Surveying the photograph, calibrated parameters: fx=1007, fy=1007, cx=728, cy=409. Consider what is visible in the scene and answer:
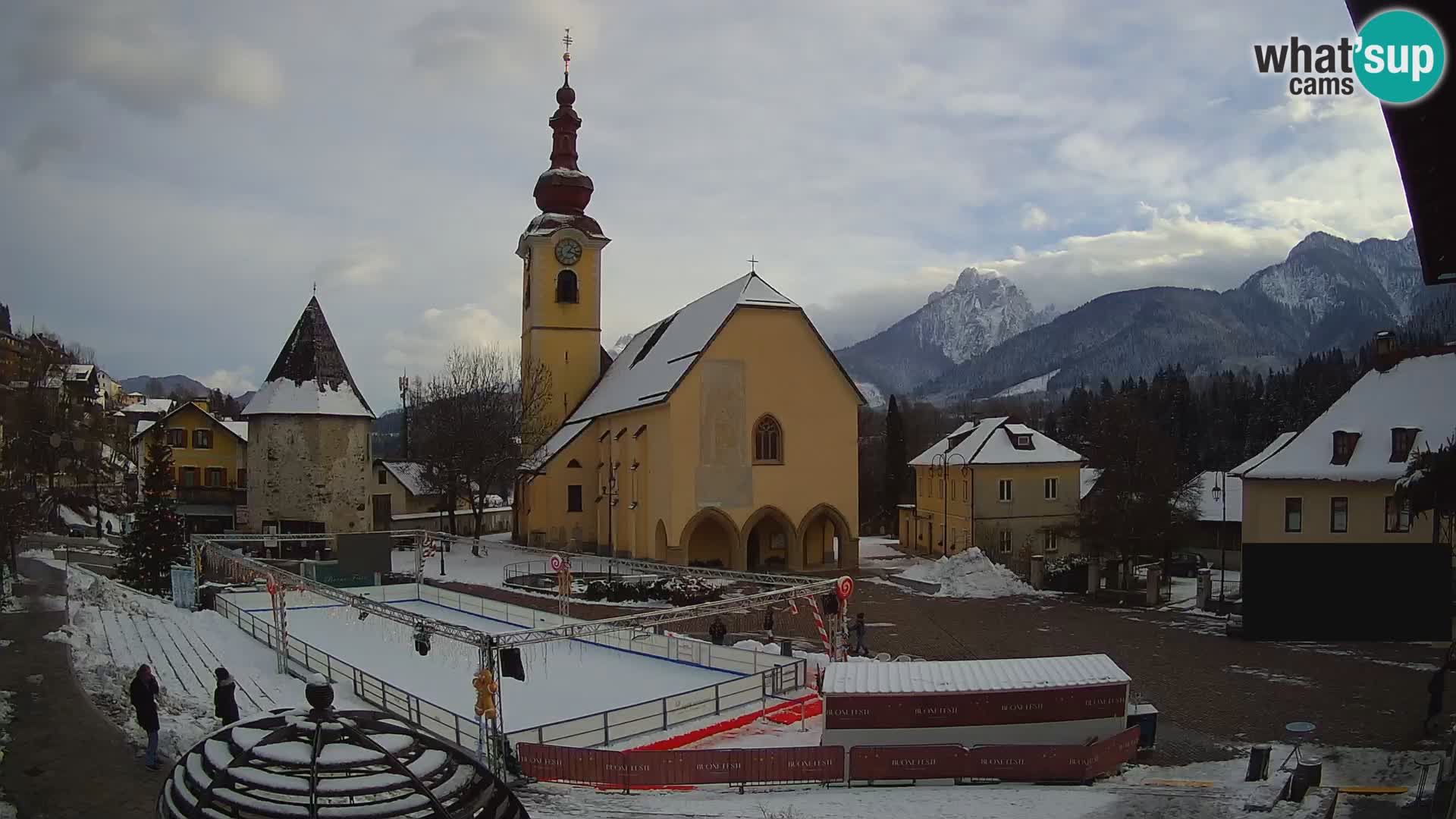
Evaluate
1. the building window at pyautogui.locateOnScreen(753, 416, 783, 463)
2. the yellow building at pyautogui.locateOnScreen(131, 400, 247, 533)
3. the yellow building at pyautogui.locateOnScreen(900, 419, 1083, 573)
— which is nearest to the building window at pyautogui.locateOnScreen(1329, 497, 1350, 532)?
the yellow building at pyautogui.locateOnScreen(900, 419, 1083, 573)

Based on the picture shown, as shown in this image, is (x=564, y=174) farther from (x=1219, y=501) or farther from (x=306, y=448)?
(x=1219, y=501)

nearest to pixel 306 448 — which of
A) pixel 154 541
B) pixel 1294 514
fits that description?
pixel 154 541

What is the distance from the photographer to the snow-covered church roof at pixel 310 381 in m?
42.1

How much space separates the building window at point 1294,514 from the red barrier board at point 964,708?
14.6m

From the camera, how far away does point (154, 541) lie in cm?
3088

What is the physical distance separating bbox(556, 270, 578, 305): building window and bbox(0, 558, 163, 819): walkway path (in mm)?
36326

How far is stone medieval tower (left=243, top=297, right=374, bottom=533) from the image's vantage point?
41.6 metres

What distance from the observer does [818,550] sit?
4284 cm

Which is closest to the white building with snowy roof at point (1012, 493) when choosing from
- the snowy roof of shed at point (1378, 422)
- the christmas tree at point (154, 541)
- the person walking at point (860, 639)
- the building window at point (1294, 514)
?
the snowy roof of shed at point (1378, 422)

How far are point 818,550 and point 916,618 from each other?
1372 centimetres

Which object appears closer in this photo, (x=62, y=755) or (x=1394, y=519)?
(x=62, y=755)

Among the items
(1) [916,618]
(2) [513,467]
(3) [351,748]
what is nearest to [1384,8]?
(3) [351,748]

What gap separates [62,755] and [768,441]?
30870 millimetres

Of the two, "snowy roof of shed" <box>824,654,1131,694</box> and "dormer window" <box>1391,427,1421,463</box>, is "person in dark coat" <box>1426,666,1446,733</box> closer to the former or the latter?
"snowy roof of shed" <box>824,654,1131,694</box>
